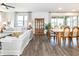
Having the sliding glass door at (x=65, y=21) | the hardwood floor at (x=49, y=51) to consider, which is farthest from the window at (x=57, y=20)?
the hardwood floor at (x=49, y=51)

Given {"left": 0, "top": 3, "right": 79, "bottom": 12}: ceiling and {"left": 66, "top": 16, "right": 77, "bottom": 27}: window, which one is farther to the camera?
{"left": 66, "top": 16, "right": 77, "bottom": 27}: window

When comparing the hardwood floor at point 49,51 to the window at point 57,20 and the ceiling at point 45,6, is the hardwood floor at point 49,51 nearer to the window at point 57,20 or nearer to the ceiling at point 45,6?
the ceiling at point 45,6

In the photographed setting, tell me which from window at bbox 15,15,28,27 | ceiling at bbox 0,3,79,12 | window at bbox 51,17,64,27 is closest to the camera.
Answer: ceiling at bbox 0,3,79,12

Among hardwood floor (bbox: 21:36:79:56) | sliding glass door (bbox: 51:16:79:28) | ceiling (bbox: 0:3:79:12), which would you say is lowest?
hardwood floor (bbox: 21:36:79:56)

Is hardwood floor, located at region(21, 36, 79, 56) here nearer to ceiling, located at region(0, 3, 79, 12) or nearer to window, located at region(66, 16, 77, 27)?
ceiling, located at region(0, 3, 79, 12)

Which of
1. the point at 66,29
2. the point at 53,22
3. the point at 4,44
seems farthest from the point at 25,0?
the point at 53,22

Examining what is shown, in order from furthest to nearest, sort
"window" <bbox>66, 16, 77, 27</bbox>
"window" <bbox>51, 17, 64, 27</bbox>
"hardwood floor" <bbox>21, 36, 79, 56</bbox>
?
"window" <bbox>51, 17, 64, 27</bbox>, "window" <bbox>66, 16, 77, 27</bbox>, "hardwood floor" <bbox>21, 36, 79, 56</bbox>

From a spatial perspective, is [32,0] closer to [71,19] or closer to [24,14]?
[24,14]

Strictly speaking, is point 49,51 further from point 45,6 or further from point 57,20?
point 57,20

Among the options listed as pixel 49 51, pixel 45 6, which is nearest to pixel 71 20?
pixel 45 6

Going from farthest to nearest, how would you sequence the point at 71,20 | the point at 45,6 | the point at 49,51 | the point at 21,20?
the point at 71,20 < the point at 21,20 < the point at 45,6 < the point at 49,51

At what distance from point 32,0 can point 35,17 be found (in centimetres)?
1082

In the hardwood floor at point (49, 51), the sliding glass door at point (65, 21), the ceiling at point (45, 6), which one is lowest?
the hardwood floor at point (49, 51)

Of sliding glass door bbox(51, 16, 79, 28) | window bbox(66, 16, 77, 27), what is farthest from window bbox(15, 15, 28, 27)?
window bbox(66, 16, 77, 27)
